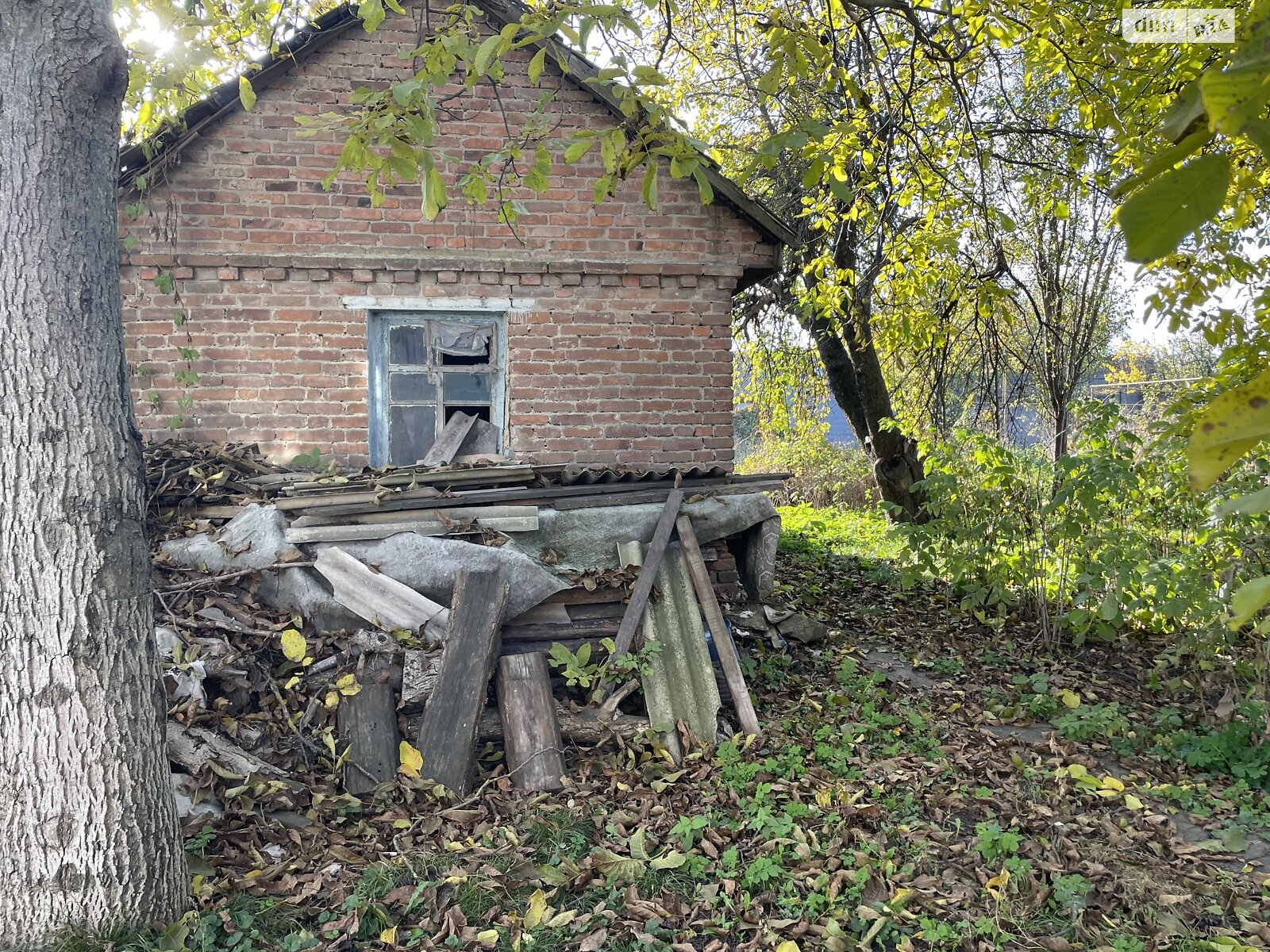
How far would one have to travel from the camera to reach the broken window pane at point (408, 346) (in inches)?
278

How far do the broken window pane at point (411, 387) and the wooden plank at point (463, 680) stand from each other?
2640 millimetres

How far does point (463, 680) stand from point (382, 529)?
3.90 feet

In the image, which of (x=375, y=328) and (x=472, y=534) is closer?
(x=472, y=534)

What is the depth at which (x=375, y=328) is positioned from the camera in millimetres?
7012

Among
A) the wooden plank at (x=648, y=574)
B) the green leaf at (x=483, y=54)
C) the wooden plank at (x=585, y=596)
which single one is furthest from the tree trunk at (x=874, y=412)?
the green leaf at (x=483, y=54)

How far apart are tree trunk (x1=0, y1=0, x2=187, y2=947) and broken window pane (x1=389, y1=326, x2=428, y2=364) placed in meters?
4.09

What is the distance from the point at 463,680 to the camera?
4.50 meters

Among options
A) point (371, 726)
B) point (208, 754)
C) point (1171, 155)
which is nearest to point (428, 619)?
point (371, 726)

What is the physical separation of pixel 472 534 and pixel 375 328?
8.52 feet

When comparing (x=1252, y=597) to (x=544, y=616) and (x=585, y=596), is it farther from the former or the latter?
(x=585, y=596)

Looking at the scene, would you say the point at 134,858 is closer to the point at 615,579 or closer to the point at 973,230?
the point at 615,579

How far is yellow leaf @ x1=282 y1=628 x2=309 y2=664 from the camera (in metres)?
4.61

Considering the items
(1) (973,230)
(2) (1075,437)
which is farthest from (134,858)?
(1) (973,230)

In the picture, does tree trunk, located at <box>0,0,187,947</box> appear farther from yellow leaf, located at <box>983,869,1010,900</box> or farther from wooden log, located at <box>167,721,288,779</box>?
yellow leaf, located at <box>983,869,1010,900</box>
